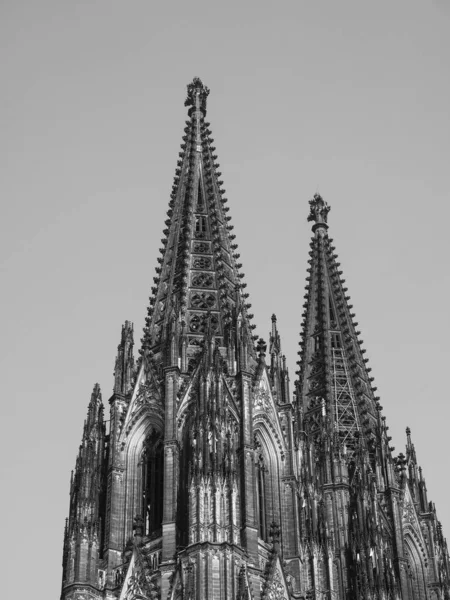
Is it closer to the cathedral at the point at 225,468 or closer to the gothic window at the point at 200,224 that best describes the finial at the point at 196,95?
the cathedral at the point at 225,468

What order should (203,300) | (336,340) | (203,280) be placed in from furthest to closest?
(336,340) < (203,280) < (203,300)

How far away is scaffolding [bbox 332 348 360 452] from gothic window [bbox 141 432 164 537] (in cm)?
1117

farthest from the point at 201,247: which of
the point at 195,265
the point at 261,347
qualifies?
the point at 261,347

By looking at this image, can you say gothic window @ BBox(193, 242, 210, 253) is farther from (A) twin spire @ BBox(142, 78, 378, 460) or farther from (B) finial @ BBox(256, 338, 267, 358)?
(B) finial @ BBox(256, 338, 267, 358)

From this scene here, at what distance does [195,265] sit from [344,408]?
31.9 feet

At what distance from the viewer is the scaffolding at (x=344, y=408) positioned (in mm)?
66812

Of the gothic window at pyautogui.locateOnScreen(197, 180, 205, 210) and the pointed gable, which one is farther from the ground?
the gothic window at pyautogui.locateOnScreen(197, 180, 205, 210)

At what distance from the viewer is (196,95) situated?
73.4 meters

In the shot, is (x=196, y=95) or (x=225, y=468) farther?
(x=196, y=95)

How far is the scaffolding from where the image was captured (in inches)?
2630

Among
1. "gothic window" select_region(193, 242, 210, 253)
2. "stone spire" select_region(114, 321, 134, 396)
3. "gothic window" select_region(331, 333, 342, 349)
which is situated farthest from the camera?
"gothic window" select_region(331, 333, 342, 349)

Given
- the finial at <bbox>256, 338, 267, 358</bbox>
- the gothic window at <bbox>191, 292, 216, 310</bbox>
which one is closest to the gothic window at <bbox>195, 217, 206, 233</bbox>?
the gothic window at <bbox>191, 292, 216, 310</bbox>

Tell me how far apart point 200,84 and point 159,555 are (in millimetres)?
28381

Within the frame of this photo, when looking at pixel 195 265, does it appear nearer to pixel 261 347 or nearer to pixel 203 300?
pixel 203 300
